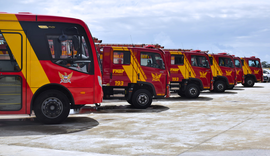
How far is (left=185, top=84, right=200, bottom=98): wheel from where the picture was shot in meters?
17.4

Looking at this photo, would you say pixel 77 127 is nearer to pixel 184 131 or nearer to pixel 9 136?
pixel 9 136

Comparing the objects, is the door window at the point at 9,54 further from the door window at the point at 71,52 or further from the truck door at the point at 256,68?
the truck door at the point at 256,68

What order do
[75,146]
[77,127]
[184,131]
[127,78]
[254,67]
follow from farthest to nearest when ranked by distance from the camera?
[254,67], [127,78], [77,127], [184,131], [75,146]

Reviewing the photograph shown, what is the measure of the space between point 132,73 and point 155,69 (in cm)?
95

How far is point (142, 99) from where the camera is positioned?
41.2ft

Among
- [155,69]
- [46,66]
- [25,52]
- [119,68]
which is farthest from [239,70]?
[25,52]

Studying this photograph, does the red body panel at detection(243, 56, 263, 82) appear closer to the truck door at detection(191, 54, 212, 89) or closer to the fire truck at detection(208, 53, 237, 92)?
the fire truck at detection(208, 53, 237, 92)

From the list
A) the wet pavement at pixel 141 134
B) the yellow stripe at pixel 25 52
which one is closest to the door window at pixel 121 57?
the wet pavement at pixel 141 134

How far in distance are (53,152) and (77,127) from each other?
8.96ft

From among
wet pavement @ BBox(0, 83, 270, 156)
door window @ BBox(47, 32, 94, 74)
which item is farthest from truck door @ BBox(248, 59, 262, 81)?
door window @ BBox(47, 32, 94, 74)

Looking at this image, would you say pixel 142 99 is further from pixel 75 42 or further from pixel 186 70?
pixel 186 70

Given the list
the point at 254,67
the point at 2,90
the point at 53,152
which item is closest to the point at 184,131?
the point at 53,152

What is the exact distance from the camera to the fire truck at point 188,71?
56.7 ft

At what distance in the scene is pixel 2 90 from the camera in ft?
27.2
